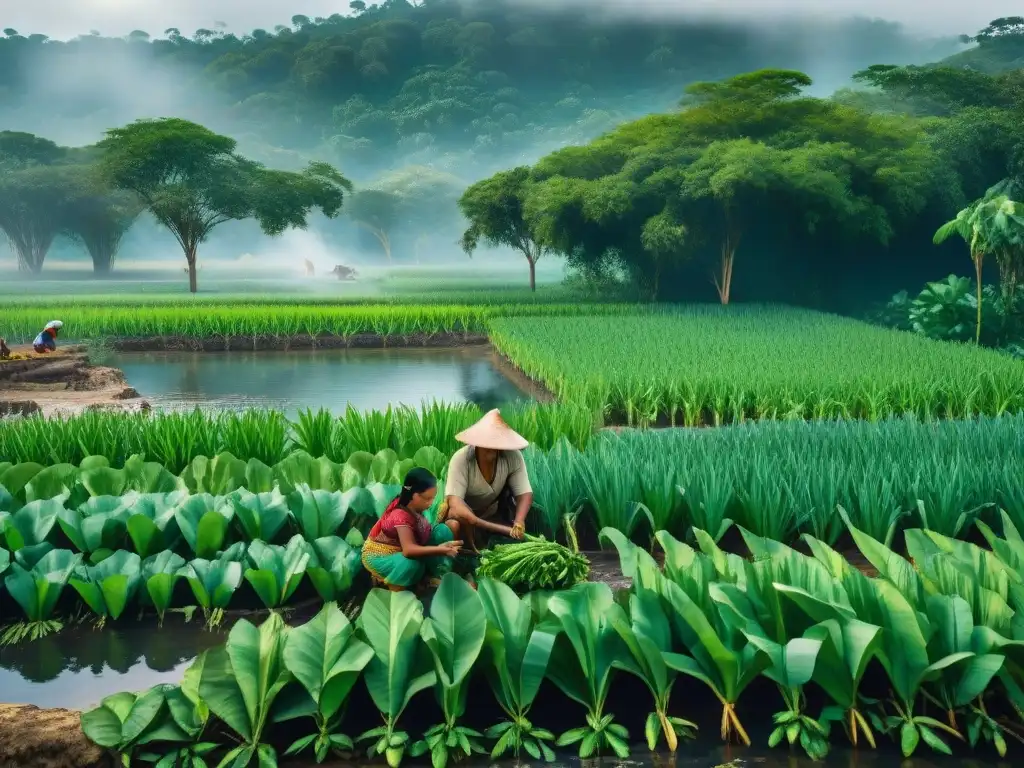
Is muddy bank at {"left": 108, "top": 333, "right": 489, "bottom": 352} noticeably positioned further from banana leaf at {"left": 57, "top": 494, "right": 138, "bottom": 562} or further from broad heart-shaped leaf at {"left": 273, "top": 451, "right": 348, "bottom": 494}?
banana leaf at {"left": 57, "top": 494, "right": 138, "bottom": 562}

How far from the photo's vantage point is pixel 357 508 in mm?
4703

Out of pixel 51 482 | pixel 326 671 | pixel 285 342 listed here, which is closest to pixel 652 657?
pixel 326 671

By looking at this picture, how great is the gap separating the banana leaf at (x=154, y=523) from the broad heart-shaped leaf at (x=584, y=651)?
1.96 metres

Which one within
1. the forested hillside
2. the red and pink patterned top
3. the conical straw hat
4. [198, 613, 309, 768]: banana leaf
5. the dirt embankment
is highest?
the forested hillside

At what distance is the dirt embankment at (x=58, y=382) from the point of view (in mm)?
10203

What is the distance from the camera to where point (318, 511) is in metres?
4.63

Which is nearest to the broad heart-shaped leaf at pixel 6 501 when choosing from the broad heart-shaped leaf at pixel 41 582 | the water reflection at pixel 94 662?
the broad heart-shaped leaf at pixel 41 582

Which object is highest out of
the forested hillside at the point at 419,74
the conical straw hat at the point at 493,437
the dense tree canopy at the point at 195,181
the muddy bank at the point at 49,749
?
the forested hillside at the point at 419,74

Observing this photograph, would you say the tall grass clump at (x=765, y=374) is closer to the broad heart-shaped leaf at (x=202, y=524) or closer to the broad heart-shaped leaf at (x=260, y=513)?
the broad heart-shaped leaf at (x=260, y=513)

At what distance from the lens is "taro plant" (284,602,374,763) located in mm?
2957

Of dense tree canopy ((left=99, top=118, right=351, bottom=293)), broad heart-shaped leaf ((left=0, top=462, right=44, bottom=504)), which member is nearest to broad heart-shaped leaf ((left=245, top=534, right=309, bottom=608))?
broad heart-shaped leaf ((left=0, top=462, right=44, bottom=504))

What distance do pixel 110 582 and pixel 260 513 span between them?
71 cm

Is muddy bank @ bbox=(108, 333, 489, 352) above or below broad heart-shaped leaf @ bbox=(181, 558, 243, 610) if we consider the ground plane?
below

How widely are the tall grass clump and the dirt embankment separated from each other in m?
4.19
